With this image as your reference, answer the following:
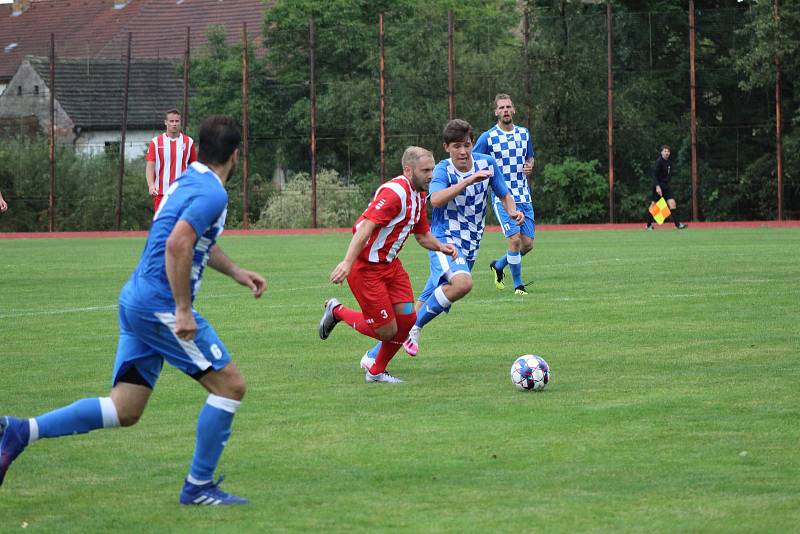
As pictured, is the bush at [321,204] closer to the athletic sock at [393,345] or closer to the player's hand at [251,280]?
the athletic sock at [393,345]

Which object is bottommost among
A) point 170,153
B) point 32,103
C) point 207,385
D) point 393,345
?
point 393,345

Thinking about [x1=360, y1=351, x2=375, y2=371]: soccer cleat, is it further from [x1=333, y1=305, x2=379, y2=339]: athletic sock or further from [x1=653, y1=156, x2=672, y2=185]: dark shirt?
[x1=653, y1=156, x2=672, y2=185]: dark shirt

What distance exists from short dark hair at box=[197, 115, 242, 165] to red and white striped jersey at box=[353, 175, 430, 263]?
127 inches

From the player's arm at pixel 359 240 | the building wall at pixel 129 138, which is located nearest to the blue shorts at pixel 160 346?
the player's arm at pixel 359 240

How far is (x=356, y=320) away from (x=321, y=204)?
32177mm

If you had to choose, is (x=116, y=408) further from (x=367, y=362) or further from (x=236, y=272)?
(x=367, y=362)

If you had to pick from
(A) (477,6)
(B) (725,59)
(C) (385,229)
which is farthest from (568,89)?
(C) (385,229)

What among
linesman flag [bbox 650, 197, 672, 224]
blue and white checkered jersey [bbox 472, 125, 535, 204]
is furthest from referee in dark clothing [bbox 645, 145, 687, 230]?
blue and white checkered jersey [bbox 472, 125, 535, 204]

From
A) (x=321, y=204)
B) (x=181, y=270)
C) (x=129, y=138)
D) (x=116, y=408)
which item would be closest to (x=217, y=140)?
(x=181, y=270)

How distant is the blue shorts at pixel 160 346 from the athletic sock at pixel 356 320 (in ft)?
12.2

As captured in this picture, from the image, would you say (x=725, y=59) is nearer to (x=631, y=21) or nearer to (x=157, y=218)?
(x=631, y=21)

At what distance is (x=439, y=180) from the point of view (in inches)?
462

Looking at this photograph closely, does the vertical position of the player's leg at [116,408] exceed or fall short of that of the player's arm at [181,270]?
it falls short

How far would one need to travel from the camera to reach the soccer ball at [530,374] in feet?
29.5
